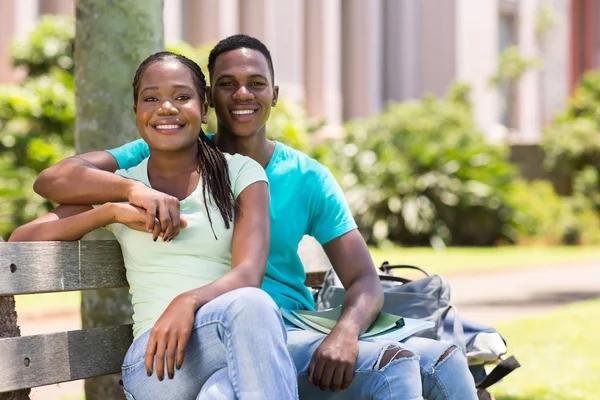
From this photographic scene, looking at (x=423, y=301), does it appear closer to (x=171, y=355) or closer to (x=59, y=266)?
(x=171, y=355)

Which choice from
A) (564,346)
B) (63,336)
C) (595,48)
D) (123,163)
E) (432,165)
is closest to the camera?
(63,336)

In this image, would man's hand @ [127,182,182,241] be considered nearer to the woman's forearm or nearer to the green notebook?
the woman's forearm

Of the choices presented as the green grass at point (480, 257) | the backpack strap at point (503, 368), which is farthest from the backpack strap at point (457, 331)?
the green grass at point (480, 257)

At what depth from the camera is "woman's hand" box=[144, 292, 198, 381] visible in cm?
287

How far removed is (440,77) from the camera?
1141 inches

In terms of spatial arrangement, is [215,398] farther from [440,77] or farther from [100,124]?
[440,77]

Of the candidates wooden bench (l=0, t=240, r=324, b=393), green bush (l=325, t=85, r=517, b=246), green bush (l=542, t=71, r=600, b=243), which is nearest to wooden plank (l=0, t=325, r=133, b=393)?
wooden bench (l=0, t=240, r=324, b=393)

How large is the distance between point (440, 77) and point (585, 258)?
11.6 meters

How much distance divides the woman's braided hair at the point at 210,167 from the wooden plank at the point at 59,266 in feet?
1.25

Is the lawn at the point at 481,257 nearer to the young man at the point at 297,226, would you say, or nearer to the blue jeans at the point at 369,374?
the young man at the point at 297,226

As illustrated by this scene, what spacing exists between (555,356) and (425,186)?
40.9 ft

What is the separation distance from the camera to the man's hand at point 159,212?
3082mm

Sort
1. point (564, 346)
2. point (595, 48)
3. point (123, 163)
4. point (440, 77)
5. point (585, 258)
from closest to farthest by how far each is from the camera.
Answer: point (123, 163)
point (564, 346)
point (585, 258)
point (440, 77)
point (595, 48)

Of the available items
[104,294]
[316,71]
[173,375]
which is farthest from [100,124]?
[316,71]
